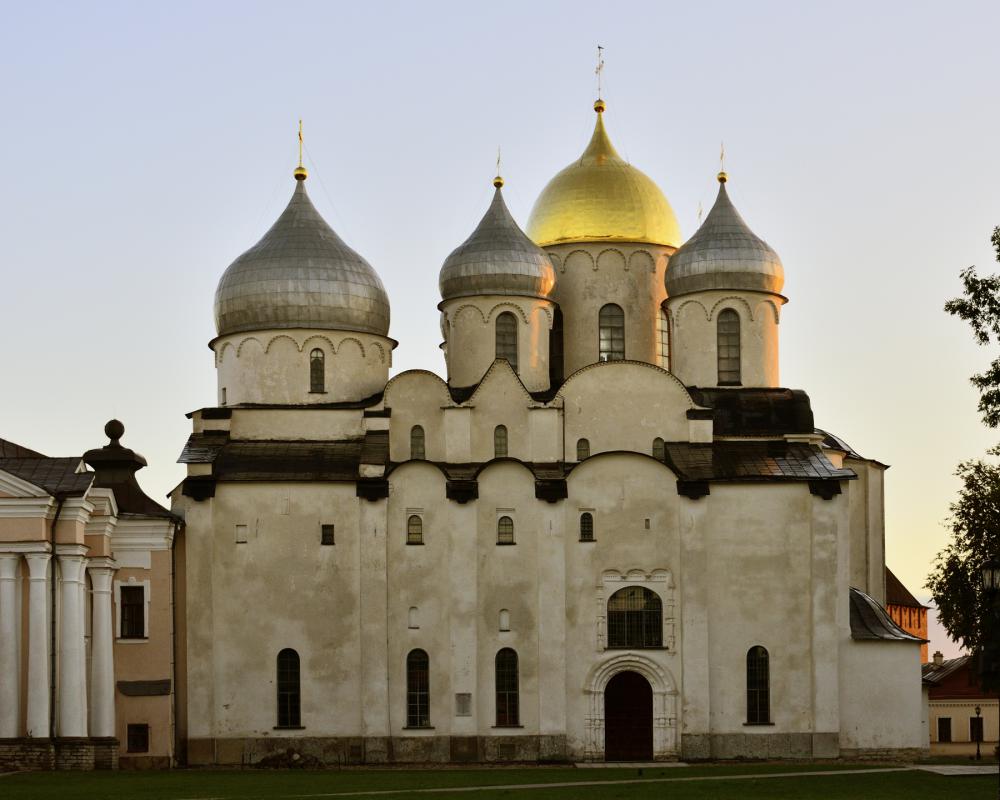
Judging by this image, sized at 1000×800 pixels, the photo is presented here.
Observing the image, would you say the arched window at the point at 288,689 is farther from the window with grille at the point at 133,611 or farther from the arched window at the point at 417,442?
the arched window at the point at 417,442

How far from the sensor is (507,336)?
184 feet

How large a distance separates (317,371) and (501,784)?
56.8ft

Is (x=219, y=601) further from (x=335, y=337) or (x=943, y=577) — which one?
(x=943, y=577)

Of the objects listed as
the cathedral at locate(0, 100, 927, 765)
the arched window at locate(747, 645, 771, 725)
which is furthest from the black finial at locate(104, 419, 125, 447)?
the arched window at locate(747, 645, 771, 725)

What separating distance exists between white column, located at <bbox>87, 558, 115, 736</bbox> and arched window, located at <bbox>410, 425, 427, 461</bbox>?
→ 863 centimetres

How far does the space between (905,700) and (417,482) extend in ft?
44.7

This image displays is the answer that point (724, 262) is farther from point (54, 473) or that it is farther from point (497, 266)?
point (54, 473)

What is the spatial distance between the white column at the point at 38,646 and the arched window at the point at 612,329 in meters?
18.6

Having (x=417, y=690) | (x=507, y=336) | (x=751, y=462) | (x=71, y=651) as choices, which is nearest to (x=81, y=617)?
(x=71, y=651)

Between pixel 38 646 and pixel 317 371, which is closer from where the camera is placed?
pixel 38 646

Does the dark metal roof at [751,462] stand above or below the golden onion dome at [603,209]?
below

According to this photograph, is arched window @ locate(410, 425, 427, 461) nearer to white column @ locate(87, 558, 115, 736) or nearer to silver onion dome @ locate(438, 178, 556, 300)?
silver onion dome @ locate(438, 178, 556, 300)

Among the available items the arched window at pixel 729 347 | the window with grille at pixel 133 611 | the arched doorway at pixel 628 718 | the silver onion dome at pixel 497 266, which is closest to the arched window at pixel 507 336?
the silver onion dome at pixel 497 266

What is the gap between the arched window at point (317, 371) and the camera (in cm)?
5478
